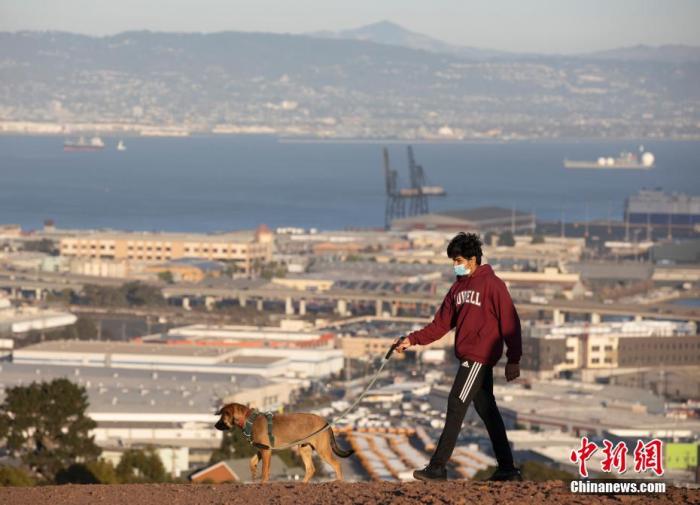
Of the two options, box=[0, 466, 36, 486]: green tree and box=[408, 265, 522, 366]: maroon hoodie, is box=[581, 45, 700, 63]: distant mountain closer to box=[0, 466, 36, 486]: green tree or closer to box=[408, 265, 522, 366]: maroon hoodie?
box=[0, 466, 36, 486]: green tree

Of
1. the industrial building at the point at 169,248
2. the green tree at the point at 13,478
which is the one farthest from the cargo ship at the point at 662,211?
the green tree at the point at 13,478

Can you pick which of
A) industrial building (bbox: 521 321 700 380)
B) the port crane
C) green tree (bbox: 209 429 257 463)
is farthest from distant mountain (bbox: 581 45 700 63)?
green tree (bbox: 209 429 257 463)

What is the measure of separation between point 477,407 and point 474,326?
0.24m

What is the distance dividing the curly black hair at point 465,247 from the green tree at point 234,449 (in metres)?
8.38

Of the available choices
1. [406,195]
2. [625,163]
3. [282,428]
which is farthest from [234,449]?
[625,163]

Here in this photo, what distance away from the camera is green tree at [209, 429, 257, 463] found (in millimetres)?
13383

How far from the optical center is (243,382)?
22484 millimetres

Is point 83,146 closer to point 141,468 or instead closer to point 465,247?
→ point 141,468

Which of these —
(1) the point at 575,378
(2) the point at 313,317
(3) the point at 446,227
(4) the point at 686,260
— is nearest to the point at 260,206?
(3) the point at 446,227

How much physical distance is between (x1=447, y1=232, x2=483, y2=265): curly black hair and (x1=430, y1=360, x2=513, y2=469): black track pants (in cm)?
25

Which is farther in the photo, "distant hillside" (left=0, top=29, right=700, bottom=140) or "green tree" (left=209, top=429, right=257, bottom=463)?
"distant hillside" (left=0, top=29, right=700, bottom=140)

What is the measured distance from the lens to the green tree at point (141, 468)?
1201 centimetres

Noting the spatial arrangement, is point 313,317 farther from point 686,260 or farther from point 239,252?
point 686,260

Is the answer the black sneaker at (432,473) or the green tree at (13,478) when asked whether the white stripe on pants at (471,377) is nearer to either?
the black sneaker at (432,473)
